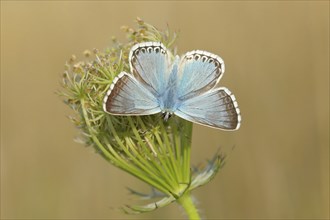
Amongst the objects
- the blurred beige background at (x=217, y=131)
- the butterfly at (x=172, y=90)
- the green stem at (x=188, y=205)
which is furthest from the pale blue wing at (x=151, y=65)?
the blurred beige background at (x=217, y=131)

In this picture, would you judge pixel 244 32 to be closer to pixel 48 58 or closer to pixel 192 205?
pixel 48 58

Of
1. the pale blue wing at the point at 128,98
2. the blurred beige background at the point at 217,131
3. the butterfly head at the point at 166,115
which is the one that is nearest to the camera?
the pale blue wing at the point at 128,98

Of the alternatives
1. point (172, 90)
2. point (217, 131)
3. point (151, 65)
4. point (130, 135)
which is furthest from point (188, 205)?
point (217, 131)

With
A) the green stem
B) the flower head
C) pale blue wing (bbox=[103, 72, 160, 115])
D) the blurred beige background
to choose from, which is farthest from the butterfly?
the blurred beige background

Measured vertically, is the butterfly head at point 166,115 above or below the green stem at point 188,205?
above

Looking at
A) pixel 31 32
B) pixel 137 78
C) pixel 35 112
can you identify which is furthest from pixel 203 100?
pixel 31 32

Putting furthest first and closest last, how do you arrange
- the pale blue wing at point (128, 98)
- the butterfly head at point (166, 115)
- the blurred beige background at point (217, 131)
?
the blurred beige background at point (217, 131) → the butterfly head at point (166, 115) → the pale blue wing at point (128, 98)

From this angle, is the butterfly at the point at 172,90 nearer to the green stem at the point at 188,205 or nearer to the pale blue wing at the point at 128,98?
the pale blue wing at the point at 128,98

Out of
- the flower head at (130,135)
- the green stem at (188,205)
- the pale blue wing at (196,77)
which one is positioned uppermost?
the pale blue wing at (196,77)
